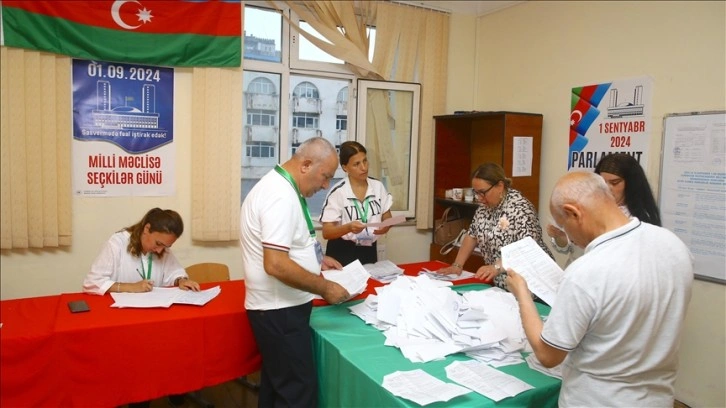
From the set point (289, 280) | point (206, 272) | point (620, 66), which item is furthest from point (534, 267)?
point (620, 66)

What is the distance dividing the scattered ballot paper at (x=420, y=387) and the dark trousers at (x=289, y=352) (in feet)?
1.49

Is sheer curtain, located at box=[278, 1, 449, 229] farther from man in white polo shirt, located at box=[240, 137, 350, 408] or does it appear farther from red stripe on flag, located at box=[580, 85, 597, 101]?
man in white polo shirt, located at box=[240, 137, 350, 408]

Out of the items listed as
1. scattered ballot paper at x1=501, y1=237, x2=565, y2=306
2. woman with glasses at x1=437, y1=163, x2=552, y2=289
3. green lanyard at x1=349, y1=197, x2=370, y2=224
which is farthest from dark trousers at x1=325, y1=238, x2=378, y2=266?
scattered ballot paper at x1=501, y1=237, x2=565, y2=306

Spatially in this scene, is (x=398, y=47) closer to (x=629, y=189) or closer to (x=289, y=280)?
(x=629, y=189)

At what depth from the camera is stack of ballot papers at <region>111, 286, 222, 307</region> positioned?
220 cm

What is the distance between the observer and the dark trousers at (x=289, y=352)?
1968 mm

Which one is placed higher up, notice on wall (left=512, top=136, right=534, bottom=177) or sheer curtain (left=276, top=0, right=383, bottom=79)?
sheer curtain (left=276, top=0, right=383, bottom=79)

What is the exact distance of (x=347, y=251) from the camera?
3225 millimetres

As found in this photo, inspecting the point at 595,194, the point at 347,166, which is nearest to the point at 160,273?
the point at 347,166

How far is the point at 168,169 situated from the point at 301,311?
2.06m

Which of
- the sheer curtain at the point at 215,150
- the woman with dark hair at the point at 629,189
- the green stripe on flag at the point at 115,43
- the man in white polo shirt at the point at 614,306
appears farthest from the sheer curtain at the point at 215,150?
the man in white polo shirt at the point at 614,306

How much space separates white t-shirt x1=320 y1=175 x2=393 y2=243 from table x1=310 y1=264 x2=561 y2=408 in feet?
2.86

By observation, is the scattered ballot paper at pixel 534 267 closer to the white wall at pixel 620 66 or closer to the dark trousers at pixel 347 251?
the dark trousers at pixel 347 251

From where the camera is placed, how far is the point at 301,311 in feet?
6.63
